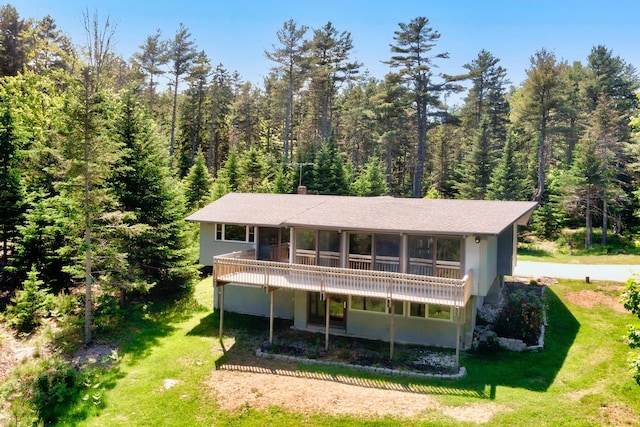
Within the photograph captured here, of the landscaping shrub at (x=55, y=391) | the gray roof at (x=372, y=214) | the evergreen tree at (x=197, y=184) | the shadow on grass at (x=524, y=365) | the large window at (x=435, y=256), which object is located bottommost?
the landscaping shrub at (x=55, y=391)

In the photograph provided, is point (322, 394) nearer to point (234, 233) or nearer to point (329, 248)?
point (329, 248)

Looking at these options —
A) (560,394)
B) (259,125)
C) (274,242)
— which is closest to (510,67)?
(259,125)

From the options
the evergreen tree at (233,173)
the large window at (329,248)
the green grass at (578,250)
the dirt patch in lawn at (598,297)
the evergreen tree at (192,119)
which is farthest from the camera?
the evergreen tree at (192,119)

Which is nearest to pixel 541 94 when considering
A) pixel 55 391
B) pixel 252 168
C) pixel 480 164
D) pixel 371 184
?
pixel 480 164

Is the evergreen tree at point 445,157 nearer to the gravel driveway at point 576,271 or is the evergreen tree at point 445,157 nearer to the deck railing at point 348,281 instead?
the gravel driveway at point 576,271

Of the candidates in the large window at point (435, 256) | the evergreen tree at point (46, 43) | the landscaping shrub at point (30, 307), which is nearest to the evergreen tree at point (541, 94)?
the large window at point (435, 256)

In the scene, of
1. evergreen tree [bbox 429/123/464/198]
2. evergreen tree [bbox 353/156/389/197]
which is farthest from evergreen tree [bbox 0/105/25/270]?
evergreen tree [bbox 429/123/464/198]

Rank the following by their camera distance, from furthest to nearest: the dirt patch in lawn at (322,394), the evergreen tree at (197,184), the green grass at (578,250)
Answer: the evergreen tree at (197,184) → the green grass at (578,250) → the dirt patch in lawn at (322,394)
